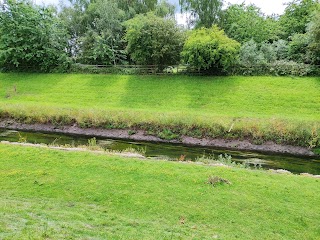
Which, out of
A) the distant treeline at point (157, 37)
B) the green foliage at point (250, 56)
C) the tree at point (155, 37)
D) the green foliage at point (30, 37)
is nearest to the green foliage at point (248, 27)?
the distant treeline at point (157, 37)

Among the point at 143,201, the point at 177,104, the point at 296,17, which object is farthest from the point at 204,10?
the point at 143,201

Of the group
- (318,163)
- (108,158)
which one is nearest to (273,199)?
(108,158)

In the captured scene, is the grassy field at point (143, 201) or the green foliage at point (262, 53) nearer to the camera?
the grassy field at point (143, 201)

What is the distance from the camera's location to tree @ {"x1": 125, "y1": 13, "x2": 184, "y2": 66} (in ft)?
107

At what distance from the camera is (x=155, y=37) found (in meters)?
32.5

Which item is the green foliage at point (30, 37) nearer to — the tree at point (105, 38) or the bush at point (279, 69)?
the tree at point (105, 38)

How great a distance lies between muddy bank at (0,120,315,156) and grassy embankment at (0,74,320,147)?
0.42 meters

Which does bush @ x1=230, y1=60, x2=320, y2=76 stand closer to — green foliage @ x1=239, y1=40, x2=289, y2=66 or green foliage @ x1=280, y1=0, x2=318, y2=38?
green foliage @ x1=239, y1=40, x2=289, y2=66

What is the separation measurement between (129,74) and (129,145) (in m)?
17.3

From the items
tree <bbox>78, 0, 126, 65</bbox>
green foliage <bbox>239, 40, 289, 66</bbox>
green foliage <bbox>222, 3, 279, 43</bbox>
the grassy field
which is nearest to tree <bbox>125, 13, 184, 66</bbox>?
tree <bbox>78, 0, 126, 65</bbox>

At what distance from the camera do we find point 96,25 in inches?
1544

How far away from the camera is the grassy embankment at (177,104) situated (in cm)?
2058

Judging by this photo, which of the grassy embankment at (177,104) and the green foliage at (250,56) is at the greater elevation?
the green foliage at (250,56)

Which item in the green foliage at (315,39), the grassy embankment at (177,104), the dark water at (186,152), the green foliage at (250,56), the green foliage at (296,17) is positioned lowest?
the dark water at (186,152)
